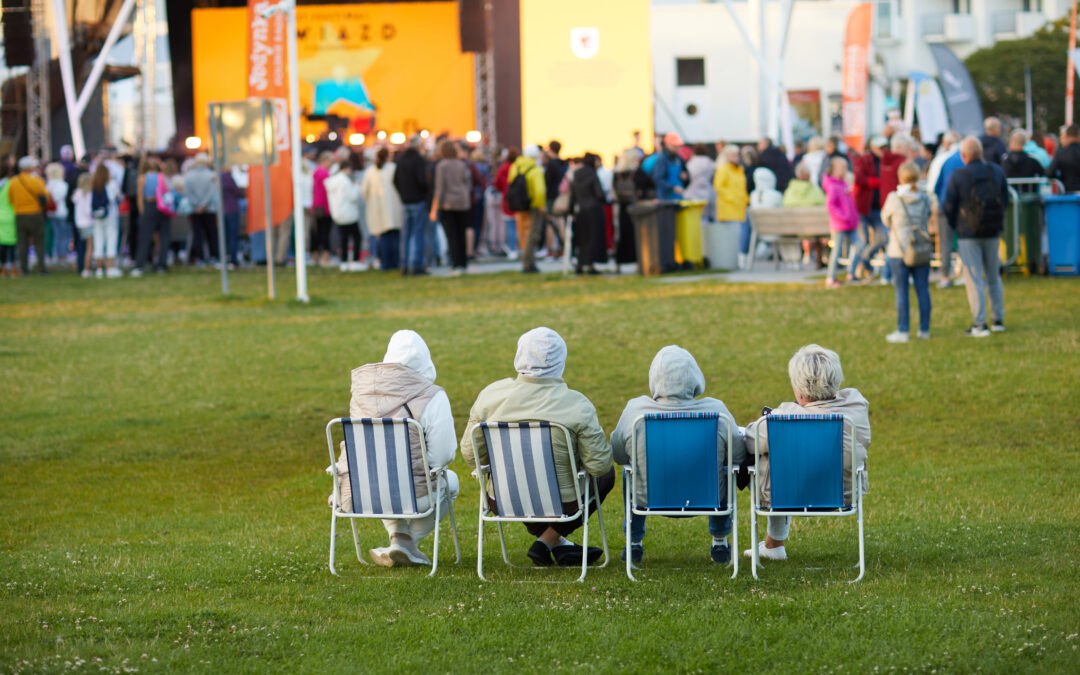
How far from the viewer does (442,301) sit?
58.1ft

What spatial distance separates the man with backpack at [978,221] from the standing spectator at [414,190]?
9856 millimetres

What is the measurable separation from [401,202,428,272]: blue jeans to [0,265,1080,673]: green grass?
18.5 ft

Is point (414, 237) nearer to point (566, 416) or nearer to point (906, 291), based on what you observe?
point (906, 291)

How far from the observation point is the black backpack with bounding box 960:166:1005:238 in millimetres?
12664

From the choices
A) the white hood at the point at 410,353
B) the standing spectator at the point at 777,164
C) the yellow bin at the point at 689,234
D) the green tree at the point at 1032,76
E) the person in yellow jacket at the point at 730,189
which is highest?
the green tree at the point at 1032,76

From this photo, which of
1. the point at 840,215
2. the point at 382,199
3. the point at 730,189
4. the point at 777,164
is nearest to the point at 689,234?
the point at 730,189

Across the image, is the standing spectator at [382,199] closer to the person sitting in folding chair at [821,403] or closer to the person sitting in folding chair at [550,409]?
the person sitting in folding chair at [550,409]

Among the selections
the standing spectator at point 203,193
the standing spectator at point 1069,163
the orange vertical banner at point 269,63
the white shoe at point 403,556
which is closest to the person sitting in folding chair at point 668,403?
the white shoe at point 403,556

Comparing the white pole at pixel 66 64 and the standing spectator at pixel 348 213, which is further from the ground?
the white pole at pixel 66 64

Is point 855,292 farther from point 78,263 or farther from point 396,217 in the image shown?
point 78,263

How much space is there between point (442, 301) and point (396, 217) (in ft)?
15.0

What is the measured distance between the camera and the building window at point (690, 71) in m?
66.9

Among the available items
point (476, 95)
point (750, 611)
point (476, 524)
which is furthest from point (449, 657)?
point (476, 95)

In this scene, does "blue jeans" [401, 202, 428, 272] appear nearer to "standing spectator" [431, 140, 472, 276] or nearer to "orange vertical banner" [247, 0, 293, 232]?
"standing spectator" [431, 140, 472, 276]
